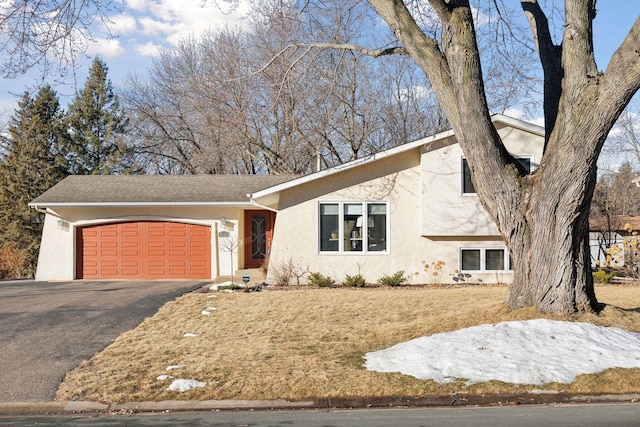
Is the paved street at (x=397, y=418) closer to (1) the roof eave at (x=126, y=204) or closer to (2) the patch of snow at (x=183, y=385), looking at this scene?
(2) the patch of snow at (x=183, y=385)

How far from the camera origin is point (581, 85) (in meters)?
9.19

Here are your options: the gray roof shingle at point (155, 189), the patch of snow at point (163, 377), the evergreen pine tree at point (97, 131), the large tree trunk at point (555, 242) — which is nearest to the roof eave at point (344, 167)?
the gray roof shingle at point (155, 189)

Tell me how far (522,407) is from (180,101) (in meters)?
30.8

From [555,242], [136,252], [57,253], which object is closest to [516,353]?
[555,242]

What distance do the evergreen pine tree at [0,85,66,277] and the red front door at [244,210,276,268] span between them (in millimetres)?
16840

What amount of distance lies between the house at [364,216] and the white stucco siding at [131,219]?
1.3 inches

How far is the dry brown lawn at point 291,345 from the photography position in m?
7.38

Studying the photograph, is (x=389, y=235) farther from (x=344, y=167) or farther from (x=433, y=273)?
(x=344, y=167)

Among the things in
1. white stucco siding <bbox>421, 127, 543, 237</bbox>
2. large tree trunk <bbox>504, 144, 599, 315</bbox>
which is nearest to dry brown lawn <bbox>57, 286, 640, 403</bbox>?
large tree trunk <bbox>504, 144, 599, 315</bbox>

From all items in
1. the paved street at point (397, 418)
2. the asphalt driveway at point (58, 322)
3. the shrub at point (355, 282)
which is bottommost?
the paved street at point (397, 418)

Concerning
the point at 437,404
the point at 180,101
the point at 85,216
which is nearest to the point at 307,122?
the point at 180,101

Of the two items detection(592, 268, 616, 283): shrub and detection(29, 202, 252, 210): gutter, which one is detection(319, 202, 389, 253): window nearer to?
detection(29, 202, 252, 210): gutter

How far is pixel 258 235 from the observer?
22.2 metres

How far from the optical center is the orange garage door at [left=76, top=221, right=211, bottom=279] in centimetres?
2098
